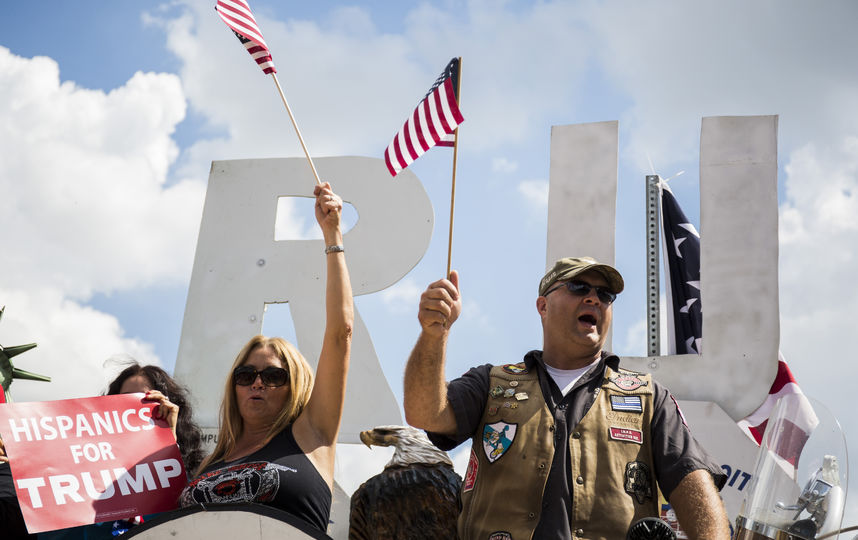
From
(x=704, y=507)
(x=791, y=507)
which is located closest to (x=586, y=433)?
(x=704, y=507)

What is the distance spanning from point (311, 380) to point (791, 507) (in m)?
1.93

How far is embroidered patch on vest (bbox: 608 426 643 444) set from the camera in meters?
3.06

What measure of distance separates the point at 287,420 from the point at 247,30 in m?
1.88

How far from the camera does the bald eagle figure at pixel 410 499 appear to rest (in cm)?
324

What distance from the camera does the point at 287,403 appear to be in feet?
11.5

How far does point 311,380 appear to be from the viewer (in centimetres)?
362

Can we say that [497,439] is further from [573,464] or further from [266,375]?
[266,375]

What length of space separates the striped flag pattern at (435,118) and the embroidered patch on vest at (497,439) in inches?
52.4

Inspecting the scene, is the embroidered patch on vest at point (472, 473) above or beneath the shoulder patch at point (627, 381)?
beneath

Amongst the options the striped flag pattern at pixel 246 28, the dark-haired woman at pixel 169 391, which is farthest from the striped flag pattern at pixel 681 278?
the dark-haired woman at pixel 169 391

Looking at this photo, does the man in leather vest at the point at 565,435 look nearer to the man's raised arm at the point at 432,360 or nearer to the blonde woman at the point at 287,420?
the man's raised arm at the point at 432,360

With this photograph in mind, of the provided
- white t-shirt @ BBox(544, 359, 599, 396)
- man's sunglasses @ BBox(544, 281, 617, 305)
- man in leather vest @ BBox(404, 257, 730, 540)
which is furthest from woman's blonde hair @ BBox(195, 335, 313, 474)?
man's sunglasses @ BBox(544, 281, 617, 305)

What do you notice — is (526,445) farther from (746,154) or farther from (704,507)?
(746,154)

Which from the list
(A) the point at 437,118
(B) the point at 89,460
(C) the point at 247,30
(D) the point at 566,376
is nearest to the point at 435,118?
(A) the point at 437,118
